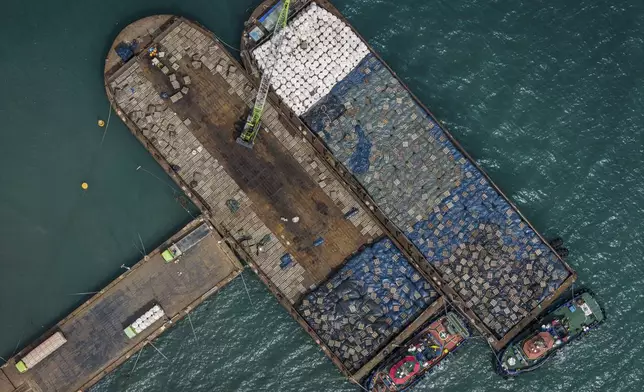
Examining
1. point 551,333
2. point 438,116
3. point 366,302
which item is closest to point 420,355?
point 366,302

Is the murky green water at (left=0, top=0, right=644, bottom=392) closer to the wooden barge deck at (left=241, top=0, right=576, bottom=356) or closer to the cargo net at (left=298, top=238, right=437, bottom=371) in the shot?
the wooden barge deck at (left=241, top=0, right=576, bottom=356)

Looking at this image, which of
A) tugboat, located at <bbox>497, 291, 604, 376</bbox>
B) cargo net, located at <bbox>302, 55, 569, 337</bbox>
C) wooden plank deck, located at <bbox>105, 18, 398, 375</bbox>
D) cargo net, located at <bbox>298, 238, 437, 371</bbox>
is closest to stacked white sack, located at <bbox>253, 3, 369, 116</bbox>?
cargo net, located at <bbox>302, 55, 569, 337</bbox>

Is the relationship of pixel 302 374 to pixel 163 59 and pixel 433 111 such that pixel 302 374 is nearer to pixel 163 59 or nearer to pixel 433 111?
pixel 433 111

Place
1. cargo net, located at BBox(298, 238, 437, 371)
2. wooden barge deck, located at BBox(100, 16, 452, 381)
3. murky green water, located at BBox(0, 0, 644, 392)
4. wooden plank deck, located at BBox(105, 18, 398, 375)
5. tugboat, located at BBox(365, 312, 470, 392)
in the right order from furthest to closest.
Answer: murky green water, located at BBox(0, 0, 644, 392) → wooden plank deck, located at BBox(105, 18, 398, 375) → wooden barge deck, located at BBox(100, 16, 452, 381) → cargo net, located at BBox(298, 238, 437, 371) → tugboat, located at BBox(365, 312, 470, 392)

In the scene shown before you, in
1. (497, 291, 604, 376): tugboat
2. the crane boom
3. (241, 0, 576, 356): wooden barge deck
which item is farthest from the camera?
(241, 0, 576, 356): wooden barge deck

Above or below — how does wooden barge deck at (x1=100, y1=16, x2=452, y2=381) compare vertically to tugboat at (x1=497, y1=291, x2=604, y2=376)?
above

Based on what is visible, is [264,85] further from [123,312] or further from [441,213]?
[123,312]

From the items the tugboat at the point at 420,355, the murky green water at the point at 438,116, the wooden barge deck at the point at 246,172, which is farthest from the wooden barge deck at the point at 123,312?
the tugboat at the point at 420,355
